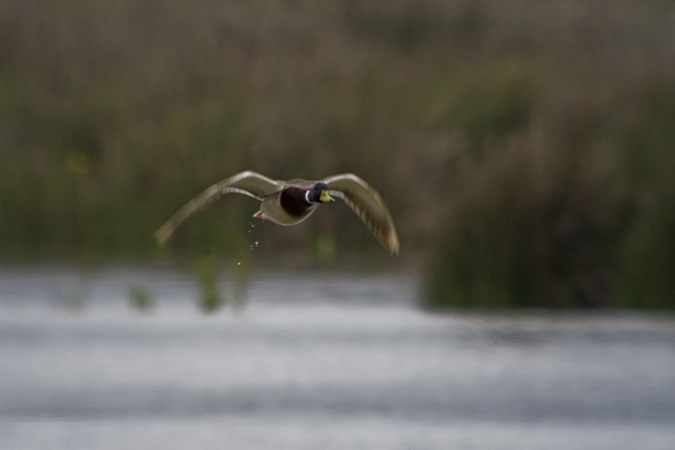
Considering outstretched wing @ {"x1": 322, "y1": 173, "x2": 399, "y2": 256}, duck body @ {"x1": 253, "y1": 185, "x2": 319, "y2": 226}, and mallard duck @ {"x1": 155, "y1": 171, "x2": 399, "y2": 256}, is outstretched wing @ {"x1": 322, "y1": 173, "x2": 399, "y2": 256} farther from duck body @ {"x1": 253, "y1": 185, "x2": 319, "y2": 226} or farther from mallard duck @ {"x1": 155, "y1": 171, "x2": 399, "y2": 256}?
duck body @ {"x1": 253, "y1": 185, "x2": 319, "y2": 226}

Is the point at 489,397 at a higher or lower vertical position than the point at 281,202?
lower

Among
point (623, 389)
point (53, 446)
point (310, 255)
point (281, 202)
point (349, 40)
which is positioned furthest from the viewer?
point (349, 40)

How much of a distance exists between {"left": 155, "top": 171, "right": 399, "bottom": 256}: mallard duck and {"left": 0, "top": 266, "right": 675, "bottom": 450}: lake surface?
4967 millimetres

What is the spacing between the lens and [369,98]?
26344 millimetres

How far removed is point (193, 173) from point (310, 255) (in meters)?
2.16

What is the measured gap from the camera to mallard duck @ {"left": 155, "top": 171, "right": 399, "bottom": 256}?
10447 mm

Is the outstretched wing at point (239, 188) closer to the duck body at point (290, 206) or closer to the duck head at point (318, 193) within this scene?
the duck body at point (290, 206)

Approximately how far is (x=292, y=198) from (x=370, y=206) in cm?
86

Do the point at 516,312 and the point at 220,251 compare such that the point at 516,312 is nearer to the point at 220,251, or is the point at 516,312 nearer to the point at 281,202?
the point at 220,251

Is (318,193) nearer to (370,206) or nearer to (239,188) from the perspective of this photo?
(239,188)

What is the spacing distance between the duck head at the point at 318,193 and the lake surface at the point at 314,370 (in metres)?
5.90

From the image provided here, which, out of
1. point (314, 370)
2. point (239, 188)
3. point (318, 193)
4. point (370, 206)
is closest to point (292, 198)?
point (318, 193)

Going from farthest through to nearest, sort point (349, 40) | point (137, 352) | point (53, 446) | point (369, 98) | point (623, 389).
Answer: point (349, 40)
point (369, 98)
point (137, 352)
point (623, 389)
point (53, 446)

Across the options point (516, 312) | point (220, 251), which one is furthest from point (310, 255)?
point (516, 312)
